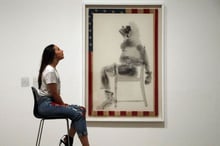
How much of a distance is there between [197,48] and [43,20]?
190 centimetres

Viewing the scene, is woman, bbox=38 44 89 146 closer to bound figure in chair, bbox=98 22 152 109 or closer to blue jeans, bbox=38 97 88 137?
blue jeans, bbox=38 97 88 137

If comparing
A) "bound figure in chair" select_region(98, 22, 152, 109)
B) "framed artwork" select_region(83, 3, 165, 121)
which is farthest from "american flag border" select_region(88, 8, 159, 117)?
"bound figure in chair" select_region(98, 22, 152, 109)

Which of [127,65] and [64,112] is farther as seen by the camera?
[127,65]

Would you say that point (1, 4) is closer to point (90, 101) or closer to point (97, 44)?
point (97, 44)

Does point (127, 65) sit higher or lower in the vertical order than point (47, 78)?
higher

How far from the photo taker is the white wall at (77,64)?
4199 mm

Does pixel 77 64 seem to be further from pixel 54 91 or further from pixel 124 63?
pixel 54 91

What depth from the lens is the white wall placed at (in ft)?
13.8

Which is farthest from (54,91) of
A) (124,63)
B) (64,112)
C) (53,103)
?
(124,63)

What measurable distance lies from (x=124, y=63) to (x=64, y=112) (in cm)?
127

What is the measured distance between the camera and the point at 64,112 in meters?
3.19

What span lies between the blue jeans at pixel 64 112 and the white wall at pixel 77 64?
3.12ft

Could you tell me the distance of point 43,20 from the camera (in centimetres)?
420

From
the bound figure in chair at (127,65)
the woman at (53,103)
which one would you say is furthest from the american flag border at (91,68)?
the woman at (53,103)
